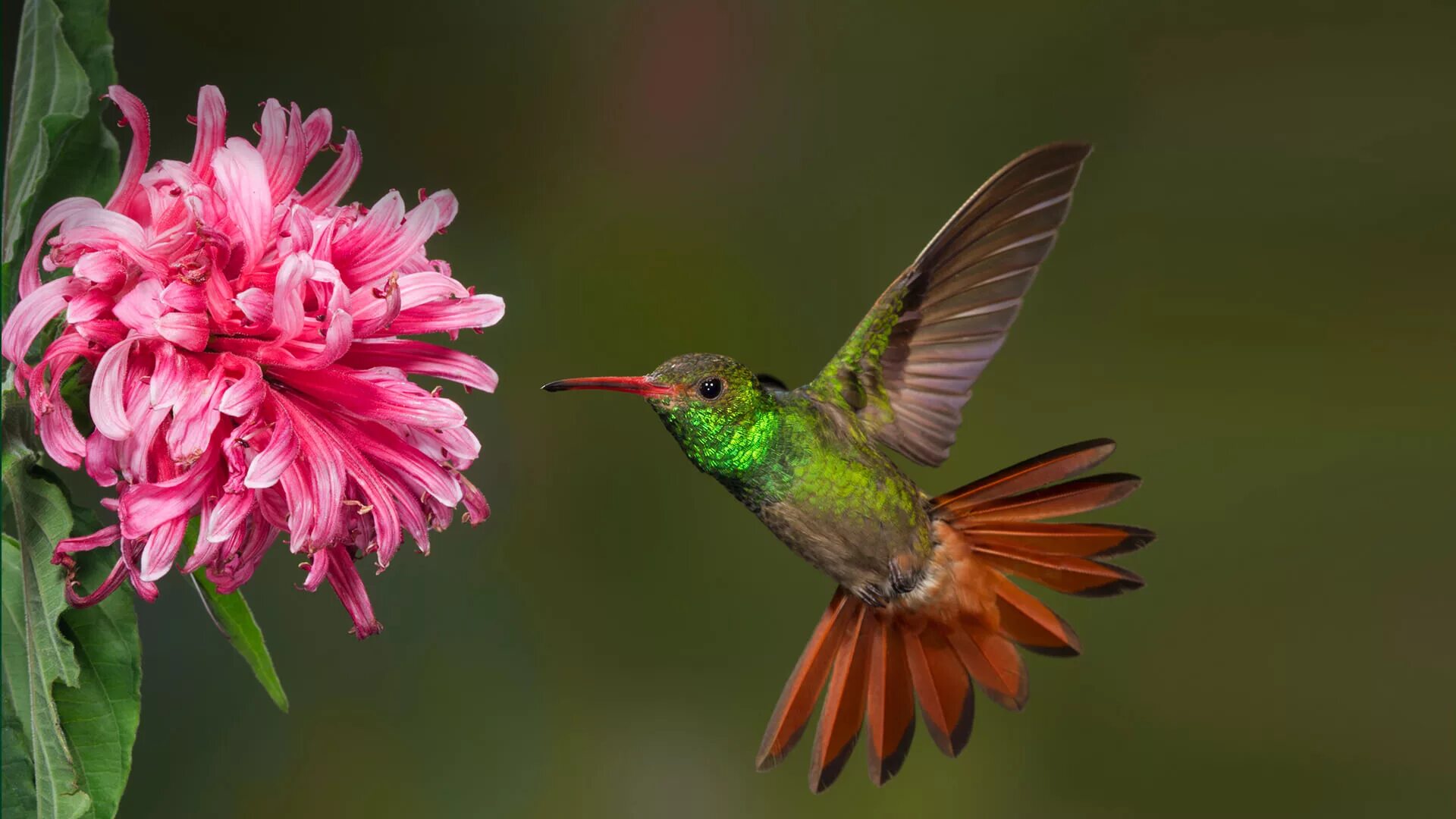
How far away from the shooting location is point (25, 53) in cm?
43

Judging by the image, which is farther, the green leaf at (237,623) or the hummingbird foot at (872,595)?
the hummingbird foot at (872,595)

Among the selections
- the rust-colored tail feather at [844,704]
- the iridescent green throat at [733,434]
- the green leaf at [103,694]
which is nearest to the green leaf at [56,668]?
the green leaf at [103,694]

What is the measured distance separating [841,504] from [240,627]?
28cm

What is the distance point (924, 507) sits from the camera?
65 centimetres

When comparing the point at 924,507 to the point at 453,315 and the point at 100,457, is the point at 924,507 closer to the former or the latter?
the point at 453,315

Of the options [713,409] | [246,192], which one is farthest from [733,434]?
[246,192]

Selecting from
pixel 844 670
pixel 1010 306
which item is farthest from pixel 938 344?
pixel 844 670

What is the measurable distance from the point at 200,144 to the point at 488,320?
0.38 feet

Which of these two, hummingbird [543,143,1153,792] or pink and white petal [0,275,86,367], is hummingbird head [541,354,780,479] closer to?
hummingbird [543,143,1153,792]

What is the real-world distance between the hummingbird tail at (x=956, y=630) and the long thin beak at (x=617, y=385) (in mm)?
192

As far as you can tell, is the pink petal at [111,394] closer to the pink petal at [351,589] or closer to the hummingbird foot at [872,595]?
the pink petal at [351,589]

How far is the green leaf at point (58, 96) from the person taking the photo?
0.41 metres

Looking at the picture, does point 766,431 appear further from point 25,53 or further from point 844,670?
point 25,53

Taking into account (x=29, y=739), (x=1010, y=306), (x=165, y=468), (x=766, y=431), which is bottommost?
(x=29, y=739)
